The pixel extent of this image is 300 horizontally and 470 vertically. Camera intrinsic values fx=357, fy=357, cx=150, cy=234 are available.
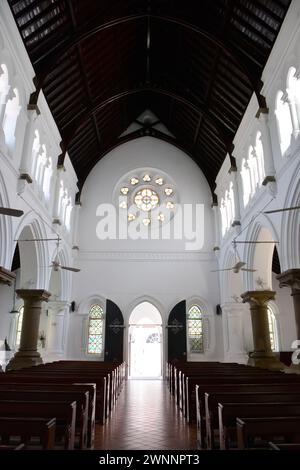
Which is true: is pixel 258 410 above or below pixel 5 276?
below

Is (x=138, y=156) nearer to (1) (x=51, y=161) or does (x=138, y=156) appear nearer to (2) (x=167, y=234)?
(2) (x=167, y=234)

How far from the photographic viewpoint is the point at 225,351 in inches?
599

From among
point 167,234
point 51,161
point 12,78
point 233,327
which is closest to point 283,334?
point 233,327

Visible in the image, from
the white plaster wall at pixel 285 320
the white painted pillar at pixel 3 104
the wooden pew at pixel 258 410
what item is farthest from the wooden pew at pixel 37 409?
the white plaster wall at pixel 285 320

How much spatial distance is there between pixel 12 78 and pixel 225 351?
12.8 metres

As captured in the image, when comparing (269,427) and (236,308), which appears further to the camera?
(236,308)

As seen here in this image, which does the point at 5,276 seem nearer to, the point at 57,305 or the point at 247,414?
the point at 247,414

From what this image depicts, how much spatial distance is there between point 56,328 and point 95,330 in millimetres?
1724

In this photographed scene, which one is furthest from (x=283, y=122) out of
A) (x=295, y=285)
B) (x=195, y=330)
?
(x=195, y=330)

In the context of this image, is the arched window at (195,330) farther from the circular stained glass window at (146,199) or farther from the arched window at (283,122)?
the arched window at (283,122)

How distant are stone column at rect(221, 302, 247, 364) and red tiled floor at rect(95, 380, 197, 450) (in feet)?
22.9

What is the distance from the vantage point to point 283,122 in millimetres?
9281

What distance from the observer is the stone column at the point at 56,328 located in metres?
14.9

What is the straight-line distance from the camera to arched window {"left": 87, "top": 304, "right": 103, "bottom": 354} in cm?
1559
